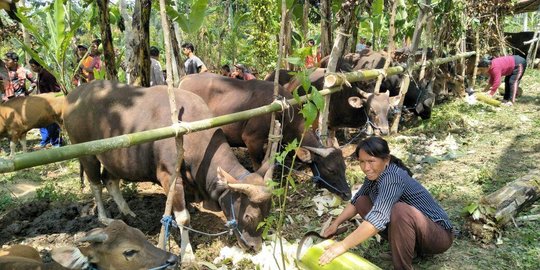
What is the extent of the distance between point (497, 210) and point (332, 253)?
220 cm

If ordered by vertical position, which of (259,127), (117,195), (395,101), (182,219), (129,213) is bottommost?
(129,213)

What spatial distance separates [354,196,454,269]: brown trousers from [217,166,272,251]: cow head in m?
1.23

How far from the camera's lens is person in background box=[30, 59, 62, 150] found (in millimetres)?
10248

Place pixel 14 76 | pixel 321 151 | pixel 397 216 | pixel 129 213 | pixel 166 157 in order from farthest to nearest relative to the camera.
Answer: pixel 14 76 < pixel 321 151 < pixel 129 213 < pixel 166 157 < pixel 397 216

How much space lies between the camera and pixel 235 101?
21.2 ft

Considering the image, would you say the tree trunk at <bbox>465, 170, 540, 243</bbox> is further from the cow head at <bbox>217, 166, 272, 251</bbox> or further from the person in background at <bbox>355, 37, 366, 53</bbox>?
the person in background at <bbox>355, 37, 366, 53</bbox>

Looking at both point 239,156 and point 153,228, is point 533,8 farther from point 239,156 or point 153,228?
point 153,228

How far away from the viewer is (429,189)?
5.69m

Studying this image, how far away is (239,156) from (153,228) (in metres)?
2.98

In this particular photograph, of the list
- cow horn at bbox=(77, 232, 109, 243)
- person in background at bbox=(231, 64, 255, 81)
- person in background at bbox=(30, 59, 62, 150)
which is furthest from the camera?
person in background at bbox=(231, 64, 255, 81)

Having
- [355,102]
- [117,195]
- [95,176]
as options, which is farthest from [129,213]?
[355,102]

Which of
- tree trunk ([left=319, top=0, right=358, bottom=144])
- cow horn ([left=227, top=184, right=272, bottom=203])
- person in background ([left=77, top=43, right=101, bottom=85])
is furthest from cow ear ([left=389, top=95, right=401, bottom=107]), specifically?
person in background ([left=77, top=43, right=101, bottom=85])

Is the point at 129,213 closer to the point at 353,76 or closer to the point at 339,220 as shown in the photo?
the point at 339,220

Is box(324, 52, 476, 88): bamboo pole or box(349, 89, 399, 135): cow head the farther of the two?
box(349, 89, 399, 135): cow head
